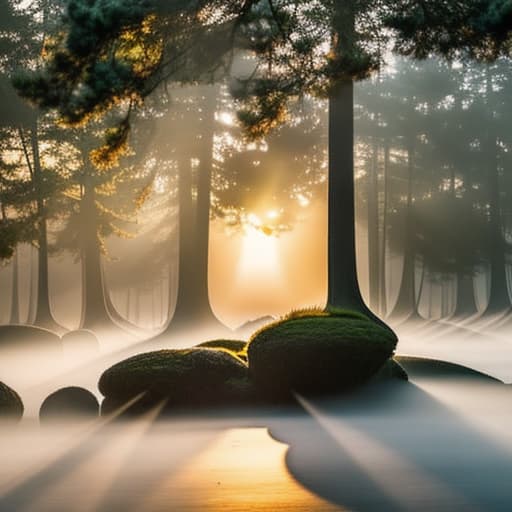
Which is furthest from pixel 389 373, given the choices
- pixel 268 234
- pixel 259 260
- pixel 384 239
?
→ pixel 259 260

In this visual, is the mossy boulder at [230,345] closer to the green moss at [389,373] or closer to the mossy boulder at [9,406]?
the green moss at [389,373]

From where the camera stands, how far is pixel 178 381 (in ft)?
36.9

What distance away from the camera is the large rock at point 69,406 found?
426 inches

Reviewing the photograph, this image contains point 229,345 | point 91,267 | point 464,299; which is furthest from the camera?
point 464,299

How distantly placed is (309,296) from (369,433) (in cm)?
4068

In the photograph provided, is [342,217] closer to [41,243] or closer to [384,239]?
[41,243]

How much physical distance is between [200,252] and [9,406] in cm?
1611

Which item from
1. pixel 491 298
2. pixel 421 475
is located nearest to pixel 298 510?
pixel 421 475

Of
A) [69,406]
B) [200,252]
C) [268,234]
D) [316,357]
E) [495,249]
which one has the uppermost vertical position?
[268,234]

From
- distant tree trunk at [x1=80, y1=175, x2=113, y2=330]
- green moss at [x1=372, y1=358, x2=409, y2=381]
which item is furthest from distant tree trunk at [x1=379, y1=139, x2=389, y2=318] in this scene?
green moss at [x1=372, y1=358, x2=409, y2=381]

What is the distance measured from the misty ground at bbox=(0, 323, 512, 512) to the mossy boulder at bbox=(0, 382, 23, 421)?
22cm

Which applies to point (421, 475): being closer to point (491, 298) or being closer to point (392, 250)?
point (491, 298)

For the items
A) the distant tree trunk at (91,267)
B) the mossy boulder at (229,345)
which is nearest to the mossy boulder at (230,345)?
the mossy boulder at (229,345)

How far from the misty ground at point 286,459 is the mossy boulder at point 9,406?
0.22 meters
